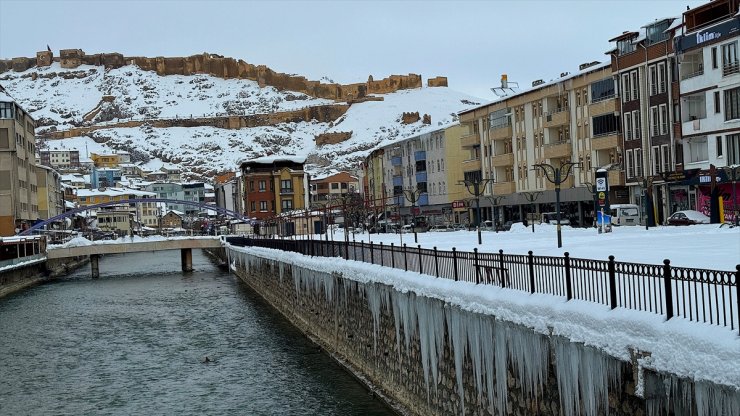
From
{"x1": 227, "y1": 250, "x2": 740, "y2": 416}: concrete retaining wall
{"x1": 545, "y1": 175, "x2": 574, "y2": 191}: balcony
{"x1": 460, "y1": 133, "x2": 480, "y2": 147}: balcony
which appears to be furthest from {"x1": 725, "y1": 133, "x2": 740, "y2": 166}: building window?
{"x1": 460, "y1": 133, "x2": 480, "y2": 147}: balcony

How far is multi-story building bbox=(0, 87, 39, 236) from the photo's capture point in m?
101

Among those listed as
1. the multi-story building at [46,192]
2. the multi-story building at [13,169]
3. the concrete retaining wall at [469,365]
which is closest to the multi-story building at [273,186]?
the multi-story building at [46,192]

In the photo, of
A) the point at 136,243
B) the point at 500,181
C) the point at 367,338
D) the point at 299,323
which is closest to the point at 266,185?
the point at 136,243

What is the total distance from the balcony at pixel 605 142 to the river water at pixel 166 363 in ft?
89.8

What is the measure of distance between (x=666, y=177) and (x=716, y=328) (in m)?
51.8

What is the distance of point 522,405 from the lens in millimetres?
13836

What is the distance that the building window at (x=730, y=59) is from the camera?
51.2 metres

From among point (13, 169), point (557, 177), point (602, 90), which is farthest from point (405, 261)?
point (13, 169)

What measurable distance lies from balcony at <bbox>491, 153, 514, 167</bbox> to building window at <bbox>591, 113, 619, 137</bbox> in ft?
49.7

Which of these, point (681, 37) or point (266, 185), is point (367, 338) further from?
point (266, 185)

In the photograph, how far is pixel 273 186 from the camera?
136 meters

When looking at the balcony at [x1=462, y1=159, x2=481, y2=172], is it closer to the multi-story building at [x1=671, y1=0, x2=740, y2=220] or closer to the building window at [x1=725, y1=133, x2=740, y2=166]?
the multi-story building at [x1=671, y1=0, x2=740, y2=220]

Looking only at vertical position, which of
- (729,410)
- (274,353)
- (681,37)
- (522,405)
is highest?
(681,37)

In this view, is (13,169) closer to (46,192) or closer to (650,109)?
(46,192)
